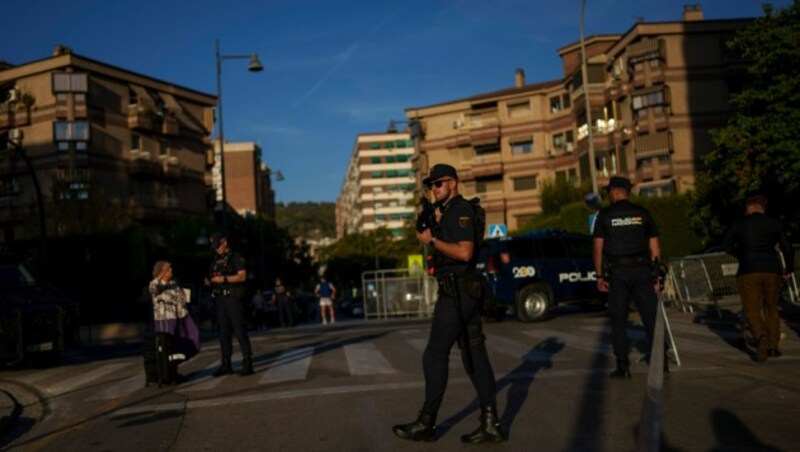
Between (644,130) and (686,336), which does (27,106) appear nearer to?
(644,130)

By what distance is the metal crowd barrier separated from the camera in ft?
90.0

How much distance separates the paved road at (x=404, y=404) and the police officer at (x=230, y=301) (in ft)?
1.21

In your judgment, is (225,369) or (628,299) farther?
(225,369)

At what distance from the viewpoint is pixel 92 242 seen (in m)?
34.0

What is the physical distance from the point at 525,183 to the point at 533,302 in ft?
150

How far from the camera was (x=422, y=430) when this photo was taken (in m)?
5.18

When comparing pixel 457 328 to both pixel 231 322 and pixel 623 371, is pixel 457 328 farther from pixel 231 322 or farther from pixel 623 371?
pixel 231 322

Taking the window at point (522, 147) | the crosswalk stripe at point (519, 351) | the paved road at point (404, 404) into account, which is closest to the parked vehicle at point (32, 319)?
the paved road at point (404, 404)

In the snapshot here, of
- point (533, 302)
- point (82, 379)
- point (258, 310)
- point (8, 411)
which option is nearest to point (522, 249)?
point (533, 302)

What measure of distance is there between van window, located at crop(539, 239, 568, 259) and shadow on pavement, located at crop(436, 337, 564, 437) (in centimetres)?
556

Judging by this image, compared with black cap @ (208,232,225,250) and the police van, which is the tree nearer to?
the police van

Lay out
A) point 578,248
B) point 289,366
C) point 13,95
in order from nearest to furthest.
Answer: point 289,366 → point 578,248 → point 13,95

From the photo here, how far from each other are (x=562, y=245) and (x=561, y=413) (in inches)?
441

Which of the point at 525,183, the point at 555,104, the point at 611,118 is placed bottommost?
the point at 525,183
